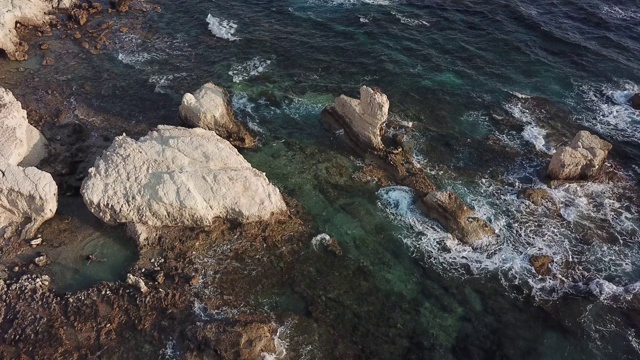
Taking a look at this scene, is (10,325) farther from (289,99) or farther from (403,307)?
(289,99)

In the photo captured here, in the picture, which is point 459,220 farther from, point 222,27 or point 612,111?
point 222,27

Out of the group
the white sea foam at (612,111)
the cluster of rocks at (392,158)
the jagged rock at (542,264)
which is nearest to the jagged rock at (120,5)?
the cluster of rocks at (392,158)

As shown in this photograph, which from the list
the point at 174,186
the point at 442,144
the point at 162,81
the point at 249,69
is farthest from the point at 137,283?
the point at 249,69

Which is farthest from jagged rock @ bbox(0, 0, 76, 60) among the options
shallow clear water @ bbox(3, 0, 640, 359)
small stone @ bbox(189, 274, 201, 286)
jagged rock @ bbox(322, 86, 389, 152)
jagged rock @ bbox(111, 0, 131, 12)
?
small stone @ bbox(189, 274, 201, 286)

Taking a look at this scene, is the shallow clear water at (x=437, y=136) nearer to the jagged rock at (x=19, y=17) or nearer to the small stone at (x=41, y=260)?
the jagged rock at (x=19, y=17)

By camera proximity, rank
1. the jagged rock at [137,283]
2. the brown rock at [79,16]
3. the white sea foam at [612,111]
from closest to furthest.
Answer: the jagged rock at [137,283] < the white sea foam at [612,111] < the brown rock at [79,16]

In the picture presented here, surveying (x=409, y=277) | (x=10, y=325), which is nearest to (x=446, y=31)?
(x=409, y=277)
